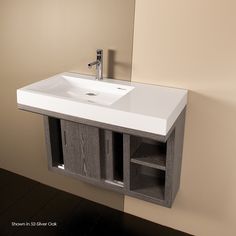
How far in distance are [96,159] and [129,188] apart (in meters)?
0.25

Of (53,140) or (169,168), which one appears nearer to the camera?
(169,168)

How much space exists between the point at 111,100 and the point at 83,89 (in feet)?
0.78

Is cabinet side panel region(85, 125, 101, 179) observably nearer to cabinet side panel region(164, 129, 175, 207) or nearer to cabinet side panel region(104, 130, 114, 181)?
cabinet side panel region(104, 130, 114, 181)

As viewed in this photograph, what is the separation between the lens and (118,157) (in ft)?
5.79

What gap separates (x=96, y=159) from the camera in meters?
1.69

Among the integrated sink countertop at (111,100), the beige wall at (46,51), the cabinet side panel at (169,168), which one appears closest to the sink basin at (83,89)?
the integrated sink countertop at (111,100)

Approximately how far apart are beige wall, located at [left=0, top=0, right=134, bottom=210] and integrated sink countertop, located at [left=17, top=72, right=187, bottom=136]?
111 millimetres

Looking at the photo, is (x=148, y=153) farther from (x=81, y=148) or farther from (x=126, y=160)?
(x=81, y=148)

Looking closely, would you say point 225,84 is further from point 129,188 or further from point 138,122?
point 129,188

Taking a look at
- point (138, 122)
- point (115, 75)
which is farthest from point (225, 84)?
point (115, 75)

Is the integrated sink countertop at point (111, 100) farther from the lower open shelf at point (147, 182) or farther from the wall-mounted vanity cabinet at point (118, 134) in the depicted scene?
the lower open shelf at point (147, 182)

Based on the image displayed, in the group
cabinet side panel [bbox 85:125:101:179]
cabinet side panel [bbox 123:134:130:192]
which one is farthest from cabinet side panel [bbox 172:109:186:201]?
cabinet side panel [bbox 85:125:101:179]

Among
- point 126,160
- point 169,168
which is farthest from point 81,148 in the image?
point 169,168

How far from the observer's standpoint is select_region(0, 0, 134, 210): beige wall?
1.78 meters
